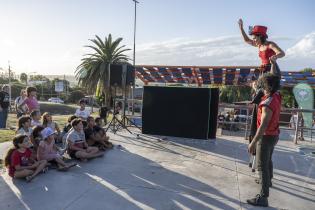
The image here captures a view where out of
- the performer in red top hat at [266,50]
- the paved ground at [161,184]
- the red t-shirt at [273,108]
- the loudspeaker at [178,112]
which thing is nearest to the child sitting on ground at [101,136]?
the paved ground at [161,184]

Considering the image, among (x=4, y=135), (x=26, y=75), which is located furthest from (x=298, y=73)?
(x=26, y=75)

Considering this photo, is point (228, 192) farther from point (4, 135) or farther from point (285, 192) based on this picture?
point (4, 135)

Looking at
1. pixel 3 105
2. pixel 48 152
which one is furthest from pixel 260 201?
pixel 3 105

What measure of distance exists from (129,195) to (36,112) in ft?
11.6

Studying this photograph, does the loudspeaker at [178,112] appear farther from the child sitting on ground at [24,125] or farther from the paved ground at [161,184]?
the child sitting on ground at [24,125]

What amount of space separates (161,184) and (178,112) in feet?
11.0

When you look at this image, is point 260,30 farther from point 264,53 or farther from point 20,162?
point 20,162

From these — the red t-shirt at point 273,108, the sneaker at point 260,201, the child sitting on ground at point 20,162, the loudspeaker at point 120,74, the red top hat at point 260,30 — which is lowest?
the sneaker at point 260,201

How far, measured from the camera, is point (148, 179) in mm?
4426

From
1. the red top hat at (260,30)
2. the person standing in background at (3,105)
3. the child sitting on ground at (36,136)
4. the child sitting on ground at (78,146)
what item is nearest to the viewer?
the red top hat at (260,30)

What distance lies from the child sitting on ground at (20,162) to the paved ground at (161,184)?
0.10 m

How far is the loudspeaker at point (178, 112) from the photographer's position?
717 centimetres

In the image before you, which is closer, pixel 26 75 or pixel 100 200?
pixel 100 200

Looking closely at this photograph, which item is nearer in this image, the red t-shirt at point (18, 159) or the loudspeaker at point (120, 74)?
the red t-shirt at point (18, 159)
